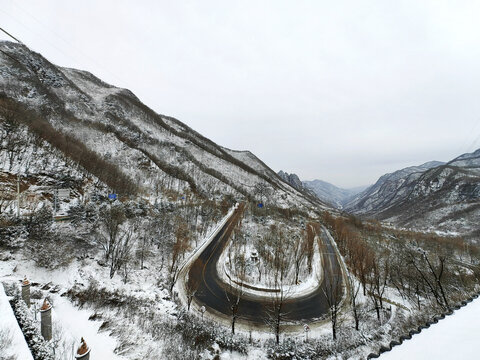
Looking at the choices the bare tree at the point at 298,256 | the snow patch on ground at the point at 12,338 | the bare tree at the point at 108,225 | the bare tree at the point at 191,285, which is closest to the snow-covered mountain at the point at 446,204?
the bare tree at the point at 298,256

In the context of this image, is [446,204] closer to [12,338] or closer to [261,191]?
[261,191]

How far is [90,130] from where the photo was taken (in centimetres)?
8500

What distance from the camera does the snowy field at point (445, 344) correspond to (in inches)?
221

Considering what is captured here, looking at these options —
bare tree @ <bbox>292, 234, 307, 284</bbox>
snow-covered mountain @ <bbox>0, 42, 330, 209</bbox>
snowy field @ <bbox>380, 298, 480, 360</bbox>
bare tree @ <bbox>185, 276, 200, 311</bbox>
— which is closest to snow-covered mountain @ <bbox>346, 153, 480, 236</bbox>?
snow-covered mountain @ <bbox>0, 42, 330, 209</bbox>

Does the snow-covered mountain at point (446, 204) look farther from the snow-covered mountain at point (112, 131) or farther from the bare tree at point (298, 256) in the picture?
the bare tree at point (298, 256)

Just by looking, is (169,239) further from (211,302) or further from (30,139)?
(30,139)

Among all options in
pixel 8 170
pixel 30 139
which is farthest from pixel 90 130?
pixel 8 170

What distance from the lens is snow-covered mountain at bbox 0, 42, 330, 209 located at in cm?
7225

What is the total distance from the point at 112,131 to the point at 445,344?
120110 millimetres

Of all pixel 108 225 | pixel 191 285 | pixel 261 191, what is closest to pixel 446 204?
pixel 261 191

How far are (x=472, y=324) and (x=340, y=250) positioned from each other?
168 ft

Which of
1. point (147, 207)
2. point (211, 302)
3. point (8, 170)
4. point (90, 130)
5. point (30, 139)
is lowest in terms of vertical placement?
point (211, 302)

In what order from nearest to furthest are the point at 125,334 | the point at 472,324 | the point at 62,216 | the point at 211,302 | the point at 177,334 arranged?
the point at 472,324, the point at 125,334, the point at 177,334, the point at 211,302, the point at 62,216

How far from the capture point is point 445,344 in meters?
6.24
